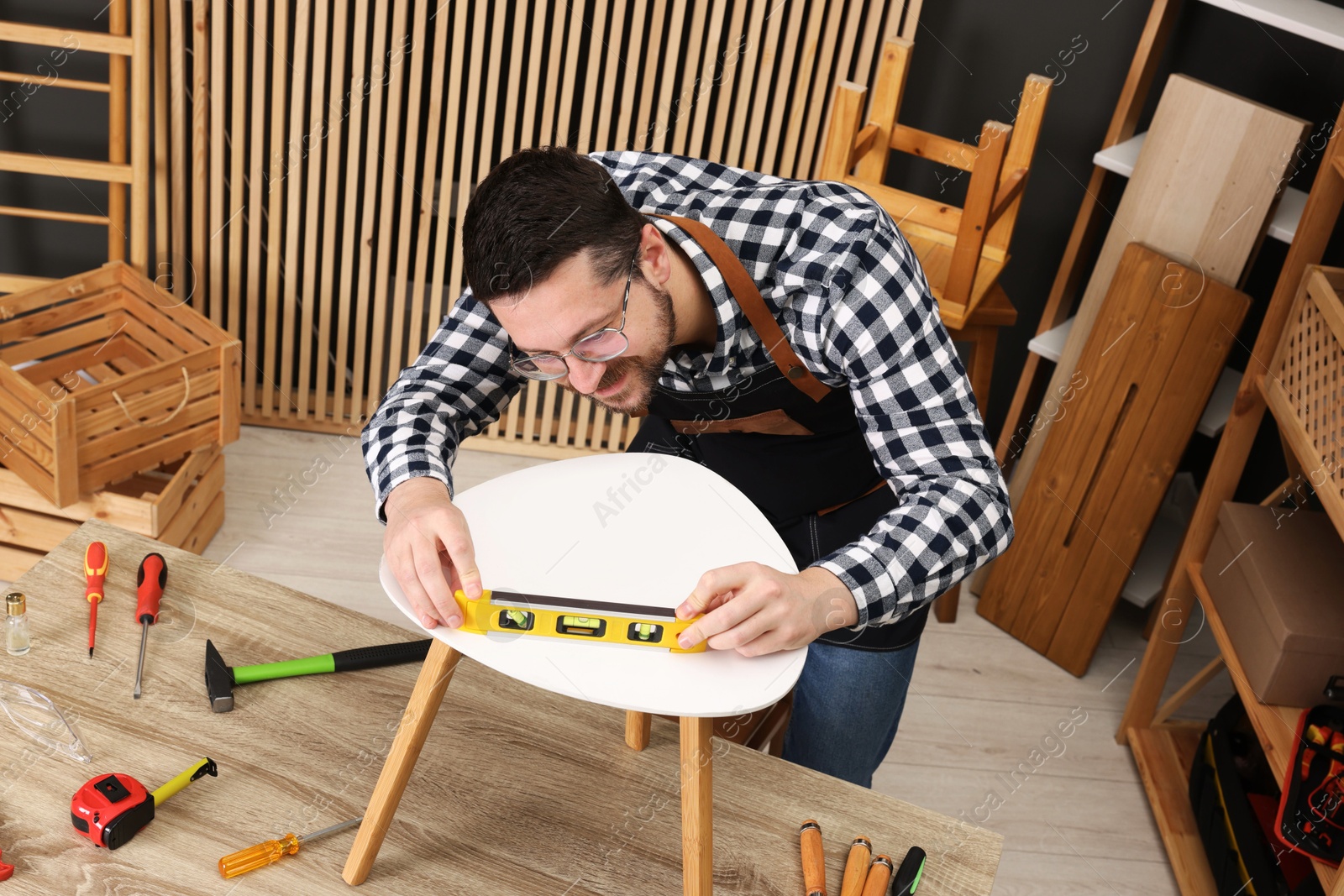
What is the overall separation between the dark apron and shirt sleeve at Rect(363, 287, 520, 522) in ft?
0.82

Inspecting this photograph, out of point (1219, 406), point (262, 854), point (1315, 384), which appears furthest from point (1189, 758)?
point (262, 854)

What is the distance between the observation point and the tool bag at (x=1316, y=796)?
1.90m

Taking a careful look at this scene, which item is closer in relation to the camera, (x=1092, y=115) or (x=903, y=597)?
(x=903, y=597)

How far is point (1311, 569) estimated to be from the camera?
2.22m

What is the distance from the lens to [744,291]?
5.03 feet

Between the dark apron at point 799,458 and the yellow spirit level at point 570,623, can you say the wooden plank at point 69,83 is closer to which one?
the dark apron at point 799,458

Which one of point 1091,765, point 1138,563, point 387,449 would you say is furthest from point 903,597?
point 1138,563

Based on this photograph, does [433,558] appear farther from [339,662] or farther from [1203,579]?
[1203,579]

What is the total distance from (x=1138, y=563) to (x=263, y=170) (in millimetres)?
2608

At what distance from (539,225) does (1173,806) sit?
82.5 inches

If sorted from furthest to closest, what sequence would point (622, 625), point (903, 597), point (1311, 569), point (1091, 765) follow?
point (1091, 765)
point (1311, 569)
point (903, 597)
point (622, 625)

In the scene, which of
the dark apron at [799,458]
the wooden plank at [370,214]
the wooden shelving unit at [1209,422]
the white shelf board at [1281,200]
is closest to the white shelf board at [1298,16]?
the wooden shelving unit at [1209,422]

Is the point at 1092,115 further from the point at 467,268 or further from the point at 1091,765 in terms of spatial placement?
the point at 467,268

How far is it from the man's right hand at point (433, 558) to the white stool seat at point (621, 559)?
0.05ft
